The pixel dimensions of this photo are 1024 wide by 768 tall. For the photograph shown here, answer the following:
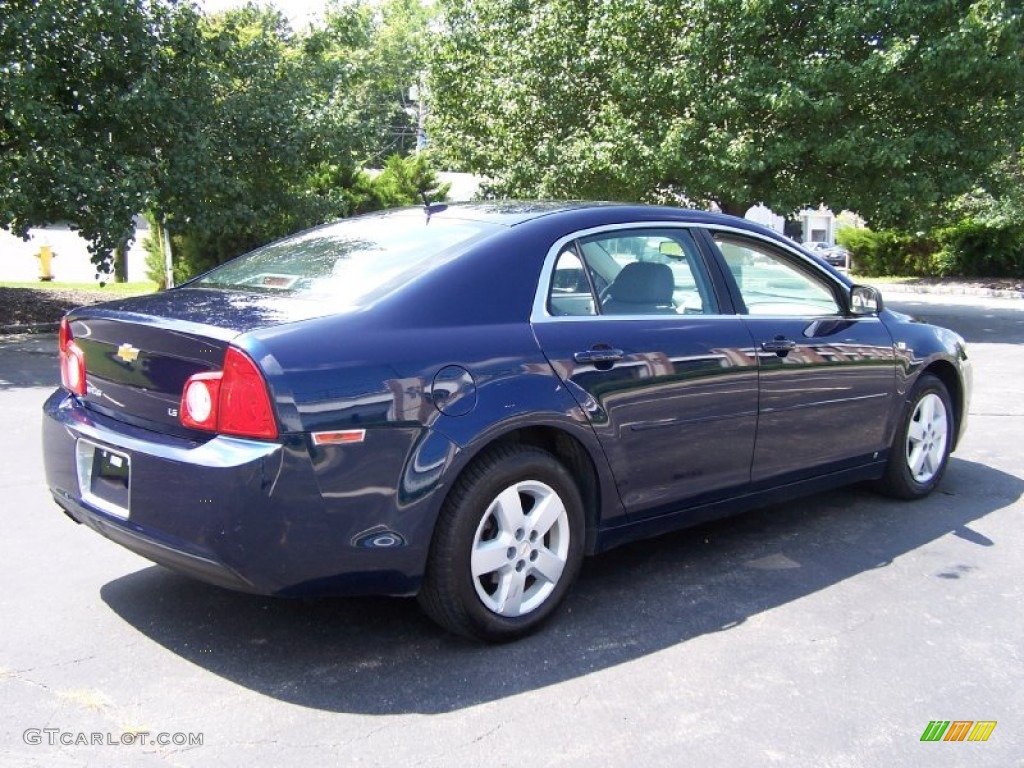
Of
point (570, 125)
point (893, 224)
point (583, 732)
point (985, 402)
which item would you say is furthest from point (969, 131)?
point (583, 732)

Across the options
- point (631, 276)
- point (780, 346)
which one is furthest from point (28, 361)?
point (780, 346)

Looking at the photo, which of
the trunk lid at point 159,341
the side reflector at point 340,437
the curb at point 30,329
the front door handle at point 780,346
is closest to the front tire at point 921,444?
the front door handle at point 780,346

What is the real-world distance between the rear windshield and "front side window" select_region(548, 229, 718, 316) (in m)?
0.39

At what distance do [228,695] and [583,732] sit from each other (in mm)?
1185

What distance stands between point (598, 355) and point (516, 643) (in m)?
1.16

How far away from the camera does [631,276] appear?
4.22 metres

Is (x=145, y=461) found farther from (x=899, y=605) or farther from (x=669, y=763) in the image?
(x=899, y=605)

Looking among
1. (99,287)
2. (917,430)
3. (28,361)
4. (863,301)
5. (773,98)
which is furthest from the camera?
(99,287)

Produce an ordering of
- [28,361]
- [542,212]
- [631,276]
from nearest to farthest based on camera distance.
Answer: [542,212]
[631,276]
[28,361]

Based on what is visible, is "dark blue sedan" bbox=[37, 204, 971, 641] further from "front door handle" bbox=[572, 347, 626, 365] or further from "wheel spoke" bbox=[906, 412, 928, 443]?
"wheel spoke" bbox=[906, 412, 928, 443]

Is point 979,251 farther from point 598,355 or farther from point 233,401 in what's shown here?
point 233,401

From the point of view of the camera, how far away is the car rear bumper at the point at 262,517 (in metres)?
3.01

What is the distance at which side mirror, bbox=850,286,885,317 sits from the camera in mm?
5062

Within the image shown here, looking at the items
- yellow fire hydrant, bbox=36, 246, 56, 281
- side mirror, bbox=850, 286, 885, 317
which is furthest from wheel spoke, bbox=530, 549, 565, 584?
yellow fire hydrant, bbox=36, 246, 56, 281
